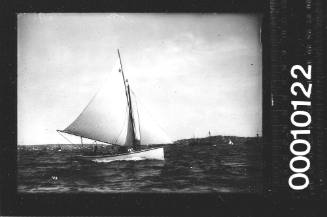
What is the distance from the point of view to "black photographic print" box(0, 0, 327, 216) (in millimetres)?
8914

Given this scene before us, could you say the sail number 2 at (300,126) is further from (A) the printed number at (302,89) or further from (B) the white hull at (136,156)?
(B) the white hull at (136,156)

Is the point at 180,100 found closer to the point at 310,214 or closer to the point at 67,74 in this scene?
the point at 67,74

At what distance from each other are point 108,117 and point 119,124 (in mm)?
256

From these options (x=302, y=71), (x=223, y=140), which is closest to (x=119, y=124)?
(x=223, y=140)

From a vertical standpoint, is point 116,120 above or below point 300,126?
above

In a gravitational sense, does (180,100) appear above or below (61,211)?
above

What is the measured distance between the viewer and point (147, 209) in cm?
892

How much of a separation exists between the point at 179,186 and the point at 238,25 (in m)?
3.13

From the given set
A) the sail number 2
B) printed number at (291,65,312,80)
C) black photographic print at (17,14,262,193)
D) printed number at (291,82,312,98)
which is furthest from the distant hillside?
printed number at (291,65,312,80)

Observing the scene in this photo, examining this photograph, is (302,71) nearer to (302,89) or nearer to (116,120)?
(302,89)

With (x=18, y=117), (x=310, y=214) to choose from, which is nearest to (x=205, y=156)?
(x=310, y=214)

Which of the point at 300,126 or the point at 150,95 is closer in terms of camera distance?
the point at 300,126

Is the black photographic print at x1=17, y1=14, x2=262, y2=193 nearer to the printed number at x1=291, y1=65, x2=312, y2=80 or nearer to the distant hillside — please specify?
the distant hillside

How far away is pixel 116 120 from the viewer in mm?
9719
